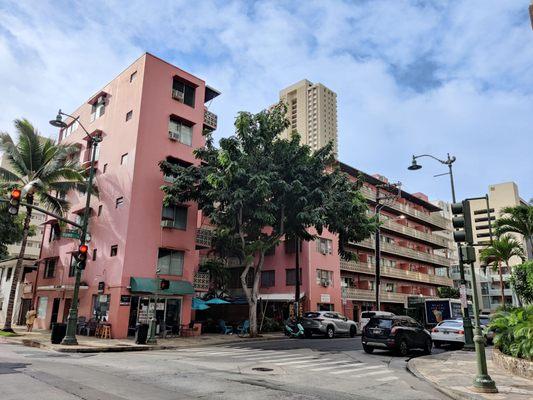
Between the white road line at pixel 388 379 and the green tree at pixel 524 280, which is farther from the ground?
the green tree at pixel 524 280

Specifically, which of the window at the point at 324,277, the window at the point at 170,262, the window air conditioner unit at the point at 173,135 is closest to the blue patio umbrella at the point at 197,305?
the window at the point at 170,262

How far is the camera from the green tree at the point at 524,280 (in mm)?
16206

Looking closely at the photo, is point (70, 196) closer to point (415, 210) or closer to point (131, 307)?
point (131, 307)

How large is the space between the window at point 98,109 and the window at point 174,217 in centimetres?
1047

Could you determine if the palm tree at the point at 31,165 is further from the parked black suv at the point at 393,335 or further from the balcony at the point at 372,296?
the balcony at the point at 372,296

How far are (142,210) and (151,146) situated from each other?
426 cm

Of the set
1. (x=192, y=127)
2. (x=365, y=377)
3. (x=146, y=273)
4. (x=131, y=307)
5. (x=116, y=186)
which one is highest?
(x=192, y=127)

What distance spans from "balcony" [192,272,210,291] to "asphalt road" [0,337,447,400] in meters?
16.9

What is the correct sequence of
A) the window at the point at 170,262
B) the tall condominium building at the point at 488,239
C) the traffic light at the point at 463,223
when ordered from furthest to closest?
the tall condominium building at the point at 488,239 → the window at the point at 170,262 → the traffic light at the point at 463,223

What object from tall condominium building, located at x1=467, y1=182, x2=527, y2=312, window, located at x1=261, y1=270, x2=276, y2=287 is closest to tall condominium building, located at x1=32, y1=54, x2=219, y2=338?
window, located at x1=261, y1=270, x2=276, y2=287

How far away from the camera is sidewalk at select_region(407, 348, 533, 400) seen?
364 inches

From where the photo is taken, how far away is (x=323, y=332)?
27.8 metres

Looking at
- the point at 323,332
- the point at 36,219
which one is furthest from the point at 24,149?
the point at 36,219

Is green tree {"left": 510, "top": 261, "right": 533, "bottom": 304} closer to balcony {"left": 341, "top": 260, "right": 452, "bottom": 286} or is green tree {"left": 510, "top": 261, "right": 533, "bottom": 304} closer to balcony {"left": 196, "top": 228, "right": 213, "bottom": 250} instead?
balcony {"left": 196, "top": 228, "right": 213, "bottom": 250}
